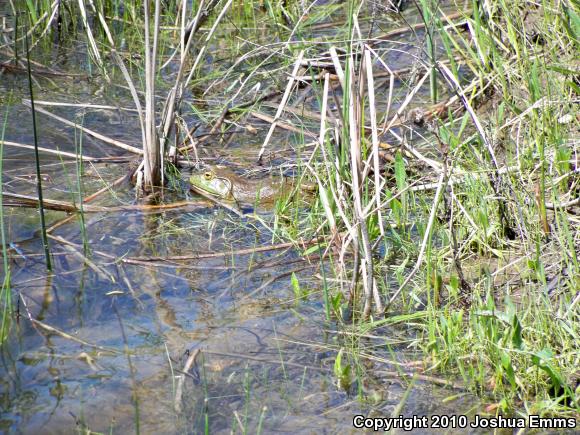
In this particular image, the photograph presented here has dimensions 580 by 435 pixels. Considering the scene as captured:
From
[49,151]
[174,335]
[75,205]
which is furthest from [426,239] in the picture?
[49,151]

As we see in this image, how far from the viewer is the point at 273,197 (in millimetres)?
4441

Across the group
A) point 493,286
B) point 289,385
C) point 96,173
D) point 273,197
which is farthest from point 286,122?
point 289,385

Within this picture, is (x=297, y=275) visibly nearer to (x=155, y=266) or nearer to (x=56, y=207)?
(x=155, y=266)

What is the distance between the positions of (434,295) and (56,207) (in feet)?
6.40

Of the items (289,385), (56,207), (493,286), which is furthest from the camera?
(56,207)

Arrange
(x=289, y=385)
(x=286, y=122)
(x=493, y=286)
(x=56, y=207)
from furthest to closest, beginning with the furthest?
(x=286, y=122) < (x=56, y=207) < (x=493, y=286) < (x=289, y=385)

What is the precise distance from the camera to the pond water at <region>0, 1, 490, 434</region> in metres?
2.84

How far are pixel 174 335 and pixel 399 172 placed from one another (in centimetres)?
138

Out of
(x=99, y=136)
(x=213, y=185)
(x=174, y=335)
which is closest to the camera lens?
(x=174, y=335)

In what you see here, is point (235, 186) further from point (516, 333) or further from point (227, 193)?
point (516, 333)

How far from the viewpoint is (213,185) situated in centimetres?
444

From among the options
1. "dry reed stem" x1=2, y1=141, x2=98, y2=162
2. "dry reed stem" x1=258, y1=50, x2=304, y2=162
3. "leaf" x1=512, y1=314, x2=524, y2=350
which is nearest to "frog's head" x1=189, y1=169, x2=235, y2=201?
"dry reed stem" x1=258, y1=50, x2=304, y2=162

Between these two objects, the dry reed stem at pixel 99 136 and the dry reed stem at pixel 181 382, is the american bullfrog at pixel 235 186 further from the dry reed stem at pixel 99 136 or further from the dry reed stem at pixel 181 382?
the dry reed stem at pixel 181 382

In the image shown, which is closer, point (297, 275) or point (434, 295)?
point (434, 295)
